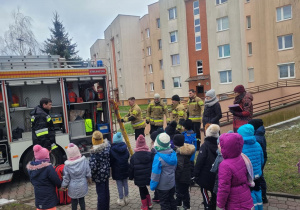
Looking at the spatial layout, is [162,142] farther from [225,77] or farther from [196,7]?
[196,7]

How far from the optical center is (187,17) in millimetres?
29203

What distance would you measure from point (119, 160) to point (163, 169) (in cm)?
108

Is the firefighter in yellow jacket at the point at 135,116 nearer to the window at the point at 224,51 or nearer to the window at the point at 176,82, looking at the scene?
the window at the point at 224,51

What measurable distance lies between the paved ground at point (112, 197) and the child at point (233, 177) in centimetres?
167

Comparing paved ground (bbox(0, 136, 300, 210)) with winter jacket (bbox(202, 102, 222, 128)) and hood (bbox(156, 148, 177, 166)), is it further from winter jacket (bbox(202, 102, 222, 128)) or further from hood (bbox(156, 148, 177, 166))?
winter jacket (bbox(202, 102, 222, 128))

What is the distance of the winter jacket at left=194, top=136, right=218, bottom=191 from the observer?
3.78 meters

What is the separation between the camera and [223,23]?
25812 mm

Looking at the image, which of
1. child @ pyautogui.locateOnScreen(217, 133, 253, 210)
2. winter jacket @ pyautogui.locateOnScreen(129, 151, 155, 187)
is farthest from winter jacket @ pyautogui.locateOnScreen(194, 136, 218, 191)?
winter jacket @ pyautogui.locateOnScreen(129, 151, 155, 187)

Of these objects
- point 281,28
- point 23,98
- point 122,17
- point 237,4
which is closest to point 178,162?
point 23,98

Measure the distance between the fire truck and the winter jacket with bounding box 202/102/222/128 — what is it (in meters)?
2.89

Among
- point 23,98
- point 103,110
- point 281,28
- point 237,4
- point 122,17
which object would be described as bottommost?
point 103,110

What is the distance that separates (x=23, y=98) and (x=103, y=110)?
2316 millimetres

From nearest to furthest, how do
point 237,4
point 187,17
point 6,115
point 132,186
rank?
1. point 132,186
2. point 6,115
3. point 237,4
4. point 187,17

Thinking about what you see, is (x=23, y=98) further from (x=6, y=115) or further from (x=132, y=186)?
(x=132, y=186)
